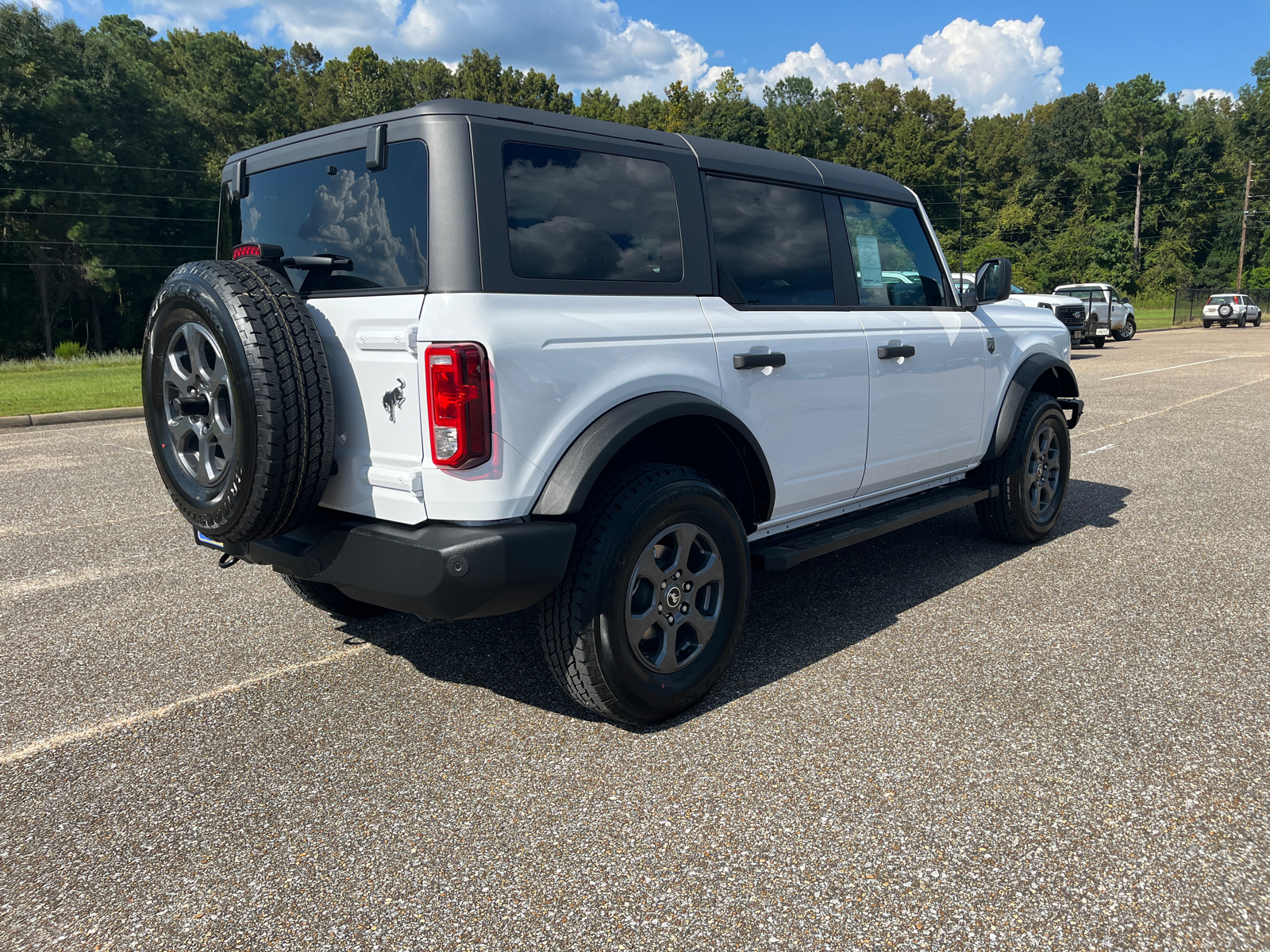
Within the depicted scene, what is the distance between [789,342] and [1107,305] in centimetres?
2848

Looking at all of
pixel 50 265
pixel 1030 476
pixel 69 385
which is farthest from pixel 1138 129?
pixel 1030 476

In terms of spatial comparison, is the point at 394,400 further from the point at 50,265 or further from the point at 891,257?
the point at 50,265

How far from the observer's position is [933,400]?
4555 millimetres

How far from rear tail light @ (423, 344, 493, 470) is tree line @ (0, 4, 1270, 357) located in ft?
67.9

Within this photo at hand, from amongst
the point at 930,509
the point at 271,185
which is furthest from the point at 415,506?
the point at 930,509

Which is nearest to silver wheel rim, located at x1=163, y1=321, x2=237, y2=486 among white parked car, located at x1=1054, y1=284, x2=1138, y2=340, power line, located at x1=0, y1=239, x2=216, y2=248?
white parked car, located at x1=1054, y1=284, x2=1138, y2=340

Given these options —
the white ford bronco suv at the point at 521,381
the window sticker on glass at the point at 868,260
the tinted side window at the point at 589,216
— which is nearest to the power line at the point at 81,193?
the window sticker on glass at the point at 868,260

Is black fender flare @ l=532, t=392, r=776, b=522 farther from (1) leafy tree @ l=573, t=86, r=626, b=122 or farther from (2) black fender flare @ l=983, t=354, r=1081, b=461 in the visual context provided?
(1) leafy tree @ l=573, t=86, r=626, b=122

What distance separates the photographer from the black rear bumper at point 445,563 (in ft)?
8.93

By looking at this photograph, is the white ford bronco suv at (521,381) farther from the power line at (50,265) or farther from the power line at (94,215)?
the power line at (50,265)

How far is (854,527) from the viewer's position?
4.15 m

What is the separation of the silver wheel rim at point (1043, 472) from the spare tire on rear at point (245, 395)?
4118 millimetres

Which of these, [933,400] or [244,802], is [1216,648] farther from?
[244,802]

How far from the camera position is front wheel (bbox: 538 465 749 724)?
117 inches
